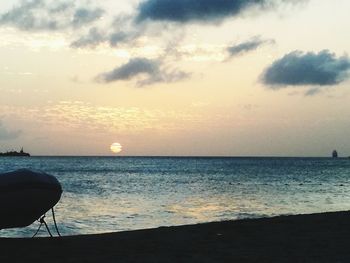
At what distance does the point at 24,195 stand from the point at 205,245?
463 cm

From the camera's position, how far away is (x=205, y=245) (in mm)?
10477

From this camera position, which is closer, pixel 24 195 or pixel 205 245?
pixel 205 245

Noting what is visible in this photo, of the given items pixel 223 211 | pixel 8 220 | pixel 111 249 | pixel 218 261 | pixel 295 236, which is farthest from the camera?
pixel 223 211

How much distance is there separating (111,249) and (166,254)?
52.3 inches

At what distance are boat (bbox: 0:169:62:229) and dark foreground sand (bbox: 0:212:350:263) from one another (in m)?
0.93

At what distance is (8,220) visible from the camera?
1255 cm

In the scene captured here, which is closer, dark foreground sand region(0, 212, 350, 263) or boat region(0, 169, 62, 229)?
dark foreground sand region(0, 212, 350, 263)

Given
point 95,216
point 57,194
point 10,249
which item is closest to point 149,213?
point 95,216

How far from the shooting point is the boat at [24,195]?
11.9m

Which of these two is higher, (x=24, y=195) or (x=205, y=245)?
(x=24, y=195)

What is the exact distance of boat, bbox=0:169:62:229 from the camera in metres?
11.9

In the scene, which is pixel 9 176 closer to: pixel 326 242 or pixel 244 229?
pixel 244 229

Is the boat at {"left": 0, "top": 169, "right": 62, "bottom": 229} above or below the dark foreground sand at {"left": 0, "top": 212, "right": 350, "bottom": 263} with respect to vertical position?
above

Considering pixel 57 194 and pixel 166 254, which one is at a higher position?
pixel 57 194
